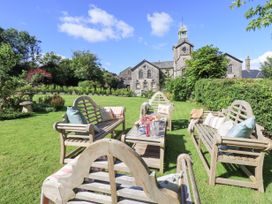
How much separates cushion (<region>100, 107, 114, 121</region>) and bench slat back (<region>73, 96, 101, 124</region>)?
0.15 meters

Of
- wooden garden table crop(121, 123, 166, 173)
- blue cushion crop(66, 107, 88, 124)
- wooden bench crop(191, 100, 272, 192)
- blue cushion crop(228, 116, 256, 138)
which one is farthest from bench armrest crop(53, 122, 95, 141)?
blue cushion crop(228, 116, 256, 138)

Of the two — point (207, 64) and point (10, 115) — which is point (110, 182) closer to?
point (10, 115)

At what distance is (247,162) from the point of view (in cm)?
259

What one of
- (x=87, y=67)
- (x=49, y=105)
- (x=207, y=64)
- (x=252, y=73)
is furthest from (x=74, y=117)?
(x=252, y=73)

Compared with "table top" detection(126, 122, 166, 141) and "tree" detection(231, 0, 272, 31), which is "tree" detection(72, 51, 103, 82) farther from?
"table top" detection(126, 122, 166, 141)

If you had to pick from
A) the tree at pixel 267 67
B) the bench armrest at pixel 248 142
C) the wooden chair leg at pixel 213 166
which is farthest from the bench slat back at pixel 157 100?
the tree at pixel 267 67

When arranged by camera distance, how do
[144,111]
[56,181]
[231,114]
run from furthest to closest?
[144,111] < [231,114] < [56,181]

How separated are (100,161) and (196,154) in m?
3.30

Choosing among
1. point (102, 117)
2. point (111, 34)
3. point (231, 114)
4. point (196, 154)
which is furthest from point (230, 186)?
point (111, 34)

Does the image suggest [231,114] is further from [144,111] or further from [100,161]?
[100,161]

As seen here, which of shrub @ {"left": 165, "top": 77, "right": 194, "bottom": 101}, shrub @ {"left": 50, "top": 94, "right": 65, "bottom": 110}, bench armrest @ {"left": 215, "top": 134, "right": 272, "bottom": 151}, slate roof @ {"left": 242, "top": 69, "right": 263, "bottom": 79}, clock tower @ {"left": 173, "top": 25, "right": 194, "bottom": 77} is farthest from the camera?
slate roof @ {"left": 242, "top": 69, "right": 263, "bottom": 79}

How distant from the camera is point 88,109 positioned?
451 cm

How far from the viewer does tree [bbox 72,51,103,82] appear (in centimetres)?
3294

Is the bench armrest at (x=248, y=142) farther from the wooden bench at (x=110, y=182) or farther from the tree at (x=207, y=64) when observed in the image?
the tree at (x=207, y=64)
